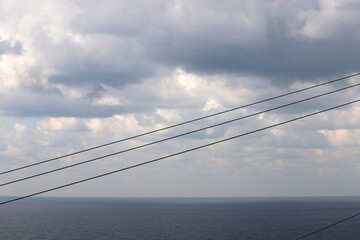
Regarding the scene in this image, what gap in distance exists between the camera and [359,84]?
20844 mm

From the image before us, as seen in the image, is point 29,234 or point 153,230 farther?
point 153,230

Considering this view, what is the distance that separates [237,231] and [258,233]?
922 cm

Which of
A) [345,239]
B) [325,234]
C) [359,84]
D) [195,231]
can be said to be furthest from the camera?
[195,231]

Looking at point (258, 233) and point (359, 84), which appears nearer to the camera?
point (359, 84)

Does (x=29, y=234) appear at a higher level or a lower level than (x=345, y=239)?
higher

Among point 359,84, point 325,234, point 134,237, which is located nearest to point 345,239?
point 325,234

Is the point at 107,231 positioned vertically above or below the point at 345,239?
above

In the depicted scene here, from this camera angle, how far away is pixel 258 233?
15838cm

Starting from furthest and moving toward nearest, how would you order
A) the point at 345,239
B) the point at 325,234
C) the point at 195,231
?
the point at 195,231 < the point at 325,234 < the point at 345,239

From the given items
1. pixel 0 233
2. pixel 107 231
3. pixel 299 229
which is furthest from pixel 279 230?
pixel 0 233

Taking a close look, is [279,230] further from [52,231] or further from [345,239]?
[52,231]

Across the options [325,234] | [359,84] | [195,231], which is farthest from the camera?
[195,231]

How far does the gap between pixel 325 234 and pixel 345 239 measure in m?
14.7

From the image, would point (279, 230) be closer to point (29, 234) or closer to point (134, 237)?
point (134, 237)
